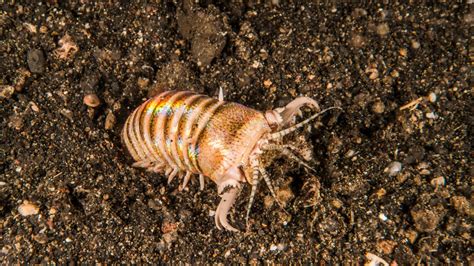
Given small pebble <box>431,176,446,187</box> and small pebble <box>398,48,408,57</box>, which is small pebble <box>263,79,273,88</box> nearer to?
small pebble <box>398,48,408,57</box>

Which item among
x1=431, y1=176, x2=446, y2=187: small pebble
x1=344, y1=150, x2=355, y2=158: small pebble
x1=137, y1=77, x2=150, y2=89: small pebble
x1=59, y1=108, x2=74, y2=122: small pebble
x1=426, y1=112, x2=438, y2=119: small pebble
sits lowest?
x1=431, y1=176, x2=446, y2=187: small pebble

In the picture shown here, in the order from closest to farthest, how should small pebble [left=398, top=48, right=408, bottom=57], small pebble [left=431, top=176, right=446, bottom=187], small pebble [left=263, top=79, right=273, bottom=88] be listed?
small pebble [left=431, top=176, right=446, bottom=187] < small pebble [left=263, top=79, right=273, bottom=88] < small pebble [left=398, top=48, right=408, bottom=57]

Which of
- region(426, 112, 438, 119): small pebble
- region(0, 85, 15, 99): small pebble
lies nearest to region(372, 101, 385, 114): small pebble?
region(426, 112, 438, 119): small pebble

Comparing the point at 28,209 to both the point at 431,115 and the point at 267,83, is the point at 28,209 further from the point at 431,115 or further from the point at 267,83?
the point at 431,115

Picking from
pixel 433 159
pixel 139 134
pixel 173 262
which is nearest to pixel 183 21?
pixel 139 134

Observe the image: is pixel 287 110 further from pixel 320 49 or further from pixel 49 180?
pixel 49 180

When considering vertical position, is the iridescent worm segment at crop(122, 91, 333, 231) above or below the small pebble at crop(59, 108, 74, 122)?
below

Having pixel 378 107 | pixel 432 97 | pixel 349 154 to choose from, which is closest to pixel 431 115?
pixel 432 97
